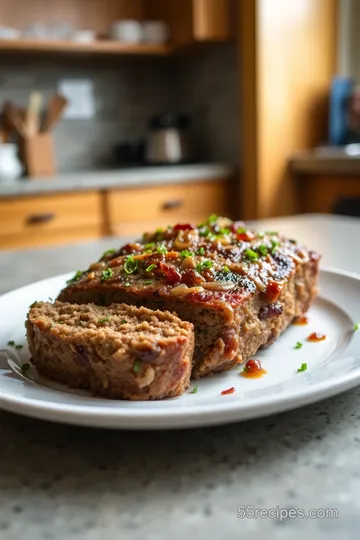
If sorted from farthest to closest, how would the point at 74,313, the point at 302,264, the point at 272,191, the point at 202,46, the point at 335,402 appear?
the point at 202,46 → the point at 272,191 → the point at 302,264 → the point at 74,313 → the point at 335,402

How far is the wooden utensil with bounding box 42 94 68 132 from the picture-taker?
3707mm

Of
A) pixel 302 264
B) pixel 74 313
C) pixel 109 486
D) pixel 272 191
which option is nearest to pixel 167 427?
pixel 109 486

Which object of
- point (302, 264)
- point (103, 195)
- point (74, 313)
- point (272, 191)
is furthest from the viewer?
point (272, 191)

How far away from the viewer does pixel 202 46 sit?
12.8 feet

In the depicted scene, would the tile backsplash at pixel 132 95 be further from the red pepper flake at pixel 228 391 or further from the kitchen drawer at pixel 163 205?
the red pepper flake at pixel 228 391

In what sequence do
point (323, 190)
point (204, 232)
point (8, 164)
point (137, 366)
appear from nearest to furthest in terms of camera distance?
1. point (137, 366)
2. point (204, 232)
3. point (8, 164)
4. point (323, 190)

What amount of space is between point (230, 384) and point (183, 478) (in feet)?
0.83

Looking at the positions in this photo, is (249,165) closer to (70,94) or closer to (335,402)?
(70,94)

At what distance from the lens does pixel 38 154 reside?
364 cm

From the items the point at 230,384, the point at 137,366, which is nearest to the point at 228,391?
the point at 230,384

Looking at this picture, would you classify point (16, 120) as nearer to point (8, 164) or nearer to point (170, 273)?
point (8, 164)

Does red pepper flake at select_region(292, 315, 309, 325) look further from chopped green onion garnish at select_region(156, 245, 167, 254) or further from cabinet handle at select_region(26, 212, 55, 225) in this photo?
cabinet handle at select_region(26, 212, 55, 225)

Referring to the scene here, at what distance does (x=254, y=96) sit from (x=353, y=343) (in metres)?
2.92

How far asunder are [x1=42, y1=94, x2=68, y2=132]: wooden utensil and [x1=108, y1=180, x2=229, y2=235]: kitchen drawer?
77 centimetres
